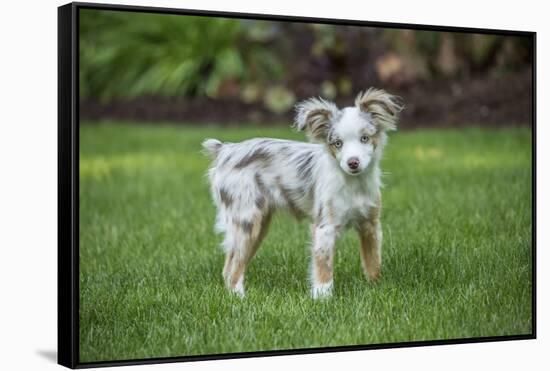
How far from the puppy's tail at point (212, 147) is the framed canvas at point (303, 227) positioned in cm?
2

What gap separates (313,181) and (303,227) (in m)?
1.52

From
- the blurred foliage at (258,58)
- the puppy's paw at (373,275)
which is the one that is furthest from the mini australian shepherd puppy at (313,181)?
the blurred foliage at (258,58)

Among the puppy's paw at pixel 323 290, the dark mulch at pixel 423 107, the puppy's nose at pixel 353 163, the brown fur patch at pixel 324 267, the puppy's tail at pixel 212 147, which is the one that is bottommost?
the puppy's paw at pixel 323 290

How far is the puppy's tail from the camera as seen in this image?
5438mm

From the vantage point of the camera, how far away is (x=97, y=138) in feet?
33.1

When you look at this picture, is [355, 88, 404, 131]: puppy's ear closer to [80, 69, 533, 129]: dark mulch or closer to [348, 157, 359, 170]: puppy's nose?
[348, 157, 359, 170]: puppy's nose

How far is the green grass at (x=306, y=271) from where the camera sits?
502 cm

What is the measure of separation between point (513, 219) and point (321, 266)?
Answer: 1893 millimetres

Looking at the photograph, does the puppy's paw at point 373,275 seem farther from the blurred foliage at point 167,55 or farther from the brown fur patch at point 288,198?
the blurred foliage at point 167,55

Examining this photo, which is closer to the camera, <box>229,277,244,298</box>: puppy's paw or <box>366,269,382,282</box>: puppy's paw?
A: <box>229,277,244,298</box>: puppy's paw

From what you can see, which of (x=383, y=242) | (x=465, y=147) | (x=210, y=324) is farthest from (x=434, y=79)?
(x=210, y=324)

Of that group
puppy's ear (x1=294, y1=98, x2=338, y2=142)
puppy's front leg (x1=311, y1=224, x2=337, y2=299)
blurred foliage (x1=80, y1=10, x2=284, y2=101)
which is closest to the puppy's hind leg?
puppy's front leg (x1=311, y1=224, x2=337, y2=299)

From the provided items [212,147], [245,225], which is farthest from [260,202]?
[212,147]

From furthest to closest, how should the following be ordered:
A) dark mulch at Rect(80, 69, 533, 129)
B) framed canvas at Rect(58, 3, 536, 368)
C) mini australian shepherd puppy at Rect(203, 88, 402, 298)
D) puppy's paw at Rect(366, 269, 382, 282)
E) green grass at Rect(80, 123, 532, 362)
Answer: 1. dark mulch at Rect(80, 69, 533, 129)
2. puppy's paw at Rect(366, 269, 382, 282)
3. mini australian shepherd puppy at Rect(203, 88, 402, 298)
4. green grass at Rect(80, 123, 532, 362)
5. framed canvas at Rect(58, 3, 536, 368)
